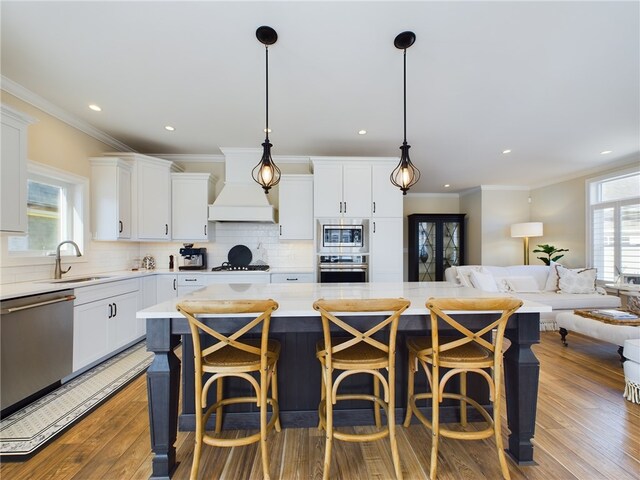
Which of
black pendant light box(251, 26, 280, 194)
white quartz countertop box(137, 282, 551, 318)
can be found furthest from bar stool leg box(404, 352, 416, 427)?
black pendant light box(251, 26, 280, 194)

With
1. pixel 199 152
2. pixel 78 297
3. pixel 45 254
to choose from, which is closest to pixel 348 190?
pixel 199 152

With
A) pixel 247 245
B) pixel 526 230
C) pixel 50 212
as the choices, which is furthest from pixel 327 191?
pixel 526 230

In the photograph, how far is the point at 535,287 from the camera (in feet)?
15.7

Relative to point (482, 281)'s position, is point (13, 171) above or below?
above

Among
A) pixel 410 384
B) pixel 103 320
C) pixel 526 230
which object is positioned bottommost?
pixel 410 384

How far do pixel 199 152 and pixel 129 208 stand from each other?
133 centimetres

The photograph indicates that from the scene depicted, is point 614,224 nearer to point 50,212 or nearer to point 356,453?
point 356,453

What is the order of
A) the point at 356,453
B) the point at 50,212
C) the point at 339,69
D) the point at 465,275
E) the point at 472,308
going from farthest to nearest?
the point at 465,275, the point at 50,212, the point at 339,69, the point at 356,453, the point at 472,308

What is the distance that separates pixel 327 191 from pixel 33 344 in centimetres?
328

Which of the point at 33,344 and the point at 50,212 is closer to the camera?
the point at 33,344

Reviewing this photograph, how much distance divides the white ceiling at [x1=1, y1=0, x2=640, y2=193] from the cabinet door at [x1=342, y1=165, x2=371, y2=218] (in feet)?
1.34

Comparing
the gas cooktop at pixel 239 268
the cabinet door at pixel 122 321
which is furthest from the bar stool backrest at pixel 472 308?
the cabinet door at pixel 122 321

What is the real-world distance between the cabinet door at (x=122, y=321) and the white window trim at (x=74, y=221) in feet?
2.43

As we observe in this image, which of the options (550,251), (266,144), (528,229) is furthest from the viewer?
(528,229)
